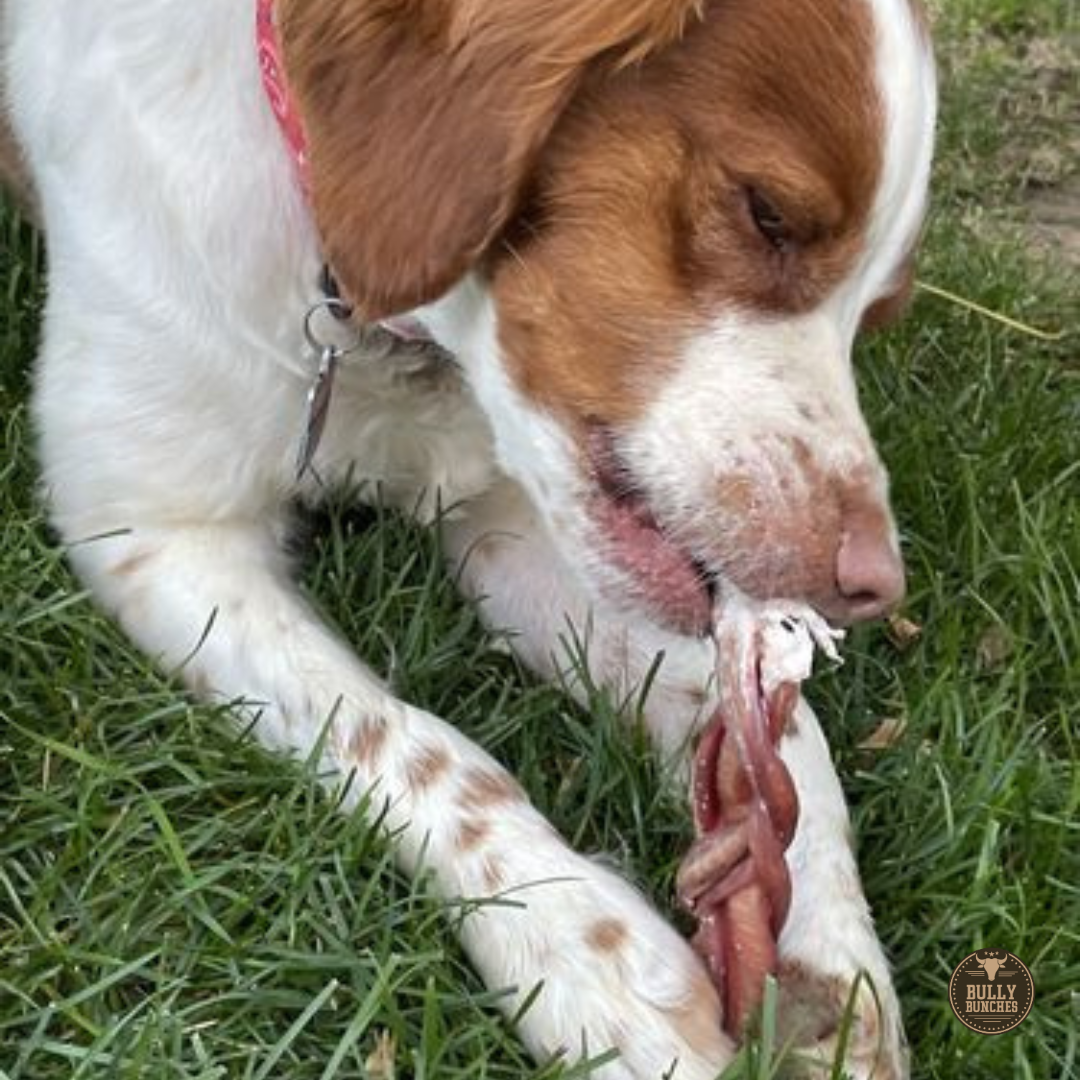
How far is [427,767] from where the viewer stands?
2.80 metres

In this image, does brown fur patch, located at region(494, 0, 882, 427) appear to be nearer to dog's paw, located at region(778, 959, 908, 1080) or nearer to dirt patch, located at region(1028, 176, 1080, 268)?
dog's paw, located at region(778, 959, 908, 1080)

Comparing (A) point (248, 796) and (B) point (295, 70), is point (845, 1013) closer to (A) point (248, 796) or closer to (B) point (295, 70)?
(A) point (248, 796)

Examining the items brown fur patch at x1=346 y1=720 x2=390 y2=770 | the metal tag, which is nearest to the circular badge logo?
brown fur patch at x1=346 y1=720 x2=390 y2=770

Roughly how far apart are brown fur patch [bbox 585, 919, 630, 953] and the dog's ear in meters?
Result: 0.73

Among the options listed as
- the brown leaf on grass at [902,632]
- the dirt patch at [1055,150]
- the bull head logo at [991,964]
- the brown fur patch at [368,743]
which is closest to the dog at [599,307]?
the brown fur patch at [368,743]

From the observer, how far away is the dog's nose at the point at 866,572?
2596 mm

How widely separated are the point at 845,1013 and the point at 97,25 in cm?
166

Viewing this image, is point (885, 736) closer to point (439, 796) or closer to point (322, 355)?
point (439, 796)

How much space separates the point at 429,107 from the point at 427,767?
2.55ft

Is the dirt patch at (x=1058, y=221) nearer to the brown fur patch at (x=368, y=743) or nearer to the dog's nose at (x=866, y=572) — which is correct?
the dog's nose at (x=866, y=572)

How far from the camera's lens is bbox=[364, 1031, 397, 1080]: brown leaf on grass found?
241 cm

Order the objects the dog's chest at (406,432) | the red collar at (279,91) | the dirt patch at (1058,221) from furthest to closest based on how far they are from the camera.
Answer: the dirt patch at (1058,221), the dog's chest at (406,432), the red collar at (279,91)

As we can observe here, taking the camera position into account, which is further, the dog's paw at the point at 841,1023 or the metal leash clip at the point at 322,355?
the metal leash clip at the point at 322,355

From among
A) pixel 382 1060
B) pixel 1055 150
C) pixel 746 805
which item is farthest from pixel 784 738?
pixel 1055 150
